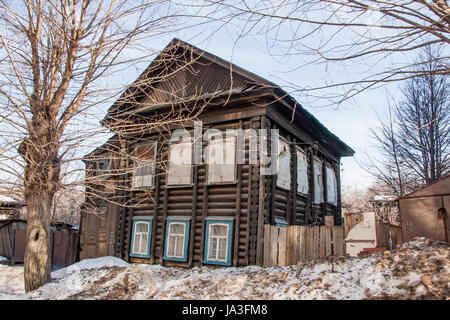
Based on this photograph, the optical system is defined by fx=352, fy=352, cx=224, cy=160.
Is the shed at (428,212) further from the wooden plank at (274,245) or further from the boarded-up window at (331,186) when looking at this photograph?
the boarded-up window at (331,186)

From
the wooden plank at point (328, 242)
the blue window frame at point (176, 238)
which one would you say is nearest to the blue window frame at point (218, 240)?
the blue window frame at point (176, 238)

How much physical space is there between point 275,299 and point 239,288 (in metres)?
1.24

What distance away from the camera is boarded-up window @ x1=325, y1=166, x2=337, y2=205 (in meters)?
17.3

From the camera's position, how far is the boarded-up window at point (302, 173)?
45.6ft

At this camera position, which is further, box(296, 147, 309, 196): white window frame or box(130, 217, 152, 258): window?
box(296, 147, 309, 196): white window frame

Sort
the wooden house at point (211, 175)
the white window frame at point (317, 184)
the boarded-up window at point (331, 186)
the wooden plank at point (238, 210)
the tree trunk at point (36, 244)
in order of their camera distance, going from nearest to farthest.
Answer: the tree trunk at point (36, 244), the wooden plank at point (238, 210), the wooden house at point (211, 175), the white window frame at point (317, 184), the boarded-up window at point (331, 186)

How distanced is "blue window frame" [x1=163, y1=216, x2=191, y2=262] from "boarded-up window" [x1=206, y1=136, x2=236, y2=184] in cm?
188

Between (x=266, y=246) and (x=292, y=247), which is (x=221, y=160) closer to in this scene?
(x=266, y=246)

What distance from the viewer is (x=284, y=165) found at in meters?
12.7

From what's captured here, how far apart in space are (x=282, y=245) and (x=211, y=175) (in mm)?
3531

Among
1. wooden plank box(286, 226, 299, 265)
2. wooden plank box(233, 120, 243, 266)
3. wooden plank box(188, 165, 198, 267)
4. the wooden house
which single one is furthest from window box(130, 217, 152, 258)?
wooden plank box(286, 226, 299, 265)

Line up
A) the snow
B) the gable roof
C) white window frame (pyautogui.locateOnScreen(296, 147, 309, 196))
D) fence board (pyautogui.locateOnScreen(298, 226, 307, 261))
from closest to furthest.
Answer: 1. the snow
2. fence board (pyautogui.locateOnScreen(298, 226, 307, 261))
3. the gable roof
4. white window frame (pyautogui.locateOnScreen(296, 147, 309, 196))

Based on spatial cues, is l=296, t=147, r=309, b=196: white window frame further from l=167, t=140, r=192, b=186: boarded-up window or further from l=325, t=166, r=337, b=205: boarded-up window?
l=167, t=140, r=192, b=186: boarded-up window

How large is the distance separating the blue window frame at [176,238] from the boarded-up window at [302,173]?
461 cm
